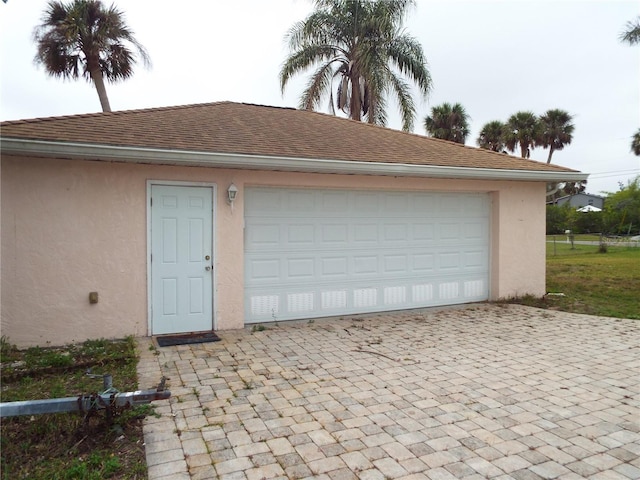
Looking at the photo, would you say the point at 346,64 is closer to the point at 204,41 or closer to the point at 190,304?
the point at 204,41

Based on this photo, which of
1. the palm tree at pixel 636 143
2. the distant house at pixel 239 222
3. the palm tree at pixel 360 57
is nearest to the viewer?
the distant house at pixel 239 222

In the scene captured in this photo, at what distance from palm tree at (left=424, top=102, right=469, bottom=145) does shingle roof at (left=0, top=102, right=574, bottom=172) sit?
1779 cm

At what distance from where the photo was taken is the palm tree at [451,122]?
1030 inches

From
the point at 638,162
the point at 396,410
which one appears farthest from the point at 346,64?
the point at 638,162

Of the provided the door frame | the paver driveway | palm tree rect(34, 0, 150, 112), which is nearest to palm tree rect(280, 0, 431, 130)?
palm tree rect(34, 0, 150, 112)

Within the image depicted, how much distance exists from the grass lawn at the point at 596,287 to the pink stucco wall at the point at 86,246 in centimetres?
599

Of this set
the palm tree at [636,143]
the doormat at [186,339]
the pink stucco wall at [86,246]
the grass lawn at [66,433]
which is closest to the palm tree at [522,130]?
the palm tree at [636,143]

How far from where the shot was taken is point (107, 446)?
3086 mm

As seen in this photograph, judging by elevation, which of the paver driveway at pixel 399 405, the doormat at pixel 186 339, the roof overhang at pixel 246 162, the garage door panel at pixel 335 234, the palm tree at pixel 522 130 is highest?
the palm tree at pixel 522 130

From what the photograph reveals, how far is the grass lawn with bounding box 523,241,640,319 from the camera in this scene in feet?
26.9

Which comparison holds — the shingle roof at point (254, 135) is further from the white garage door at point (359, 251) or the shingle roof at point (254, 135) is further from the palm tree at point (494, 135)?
the palm tree at point (494, 135)

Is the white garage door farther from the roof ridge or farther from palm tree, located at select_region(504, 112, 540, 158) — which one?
palm tree, located at select_region(504, 112, 540, 158)

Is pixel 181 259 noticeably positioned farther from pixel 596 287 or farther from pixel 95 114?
pixel 596 287

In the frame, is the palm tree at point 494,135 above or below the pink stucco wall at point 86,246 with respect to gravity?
above
